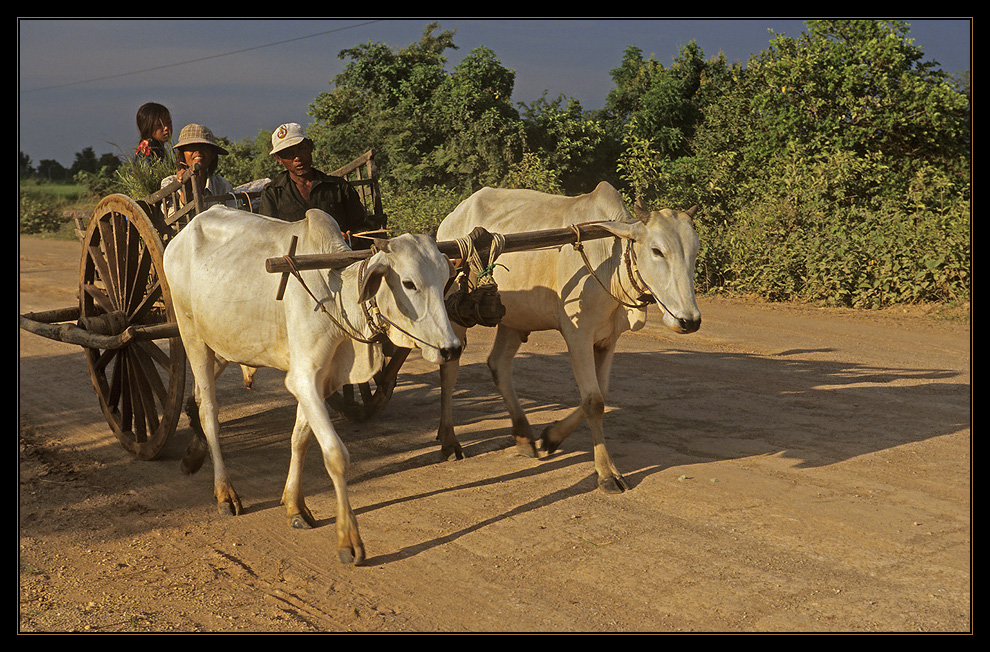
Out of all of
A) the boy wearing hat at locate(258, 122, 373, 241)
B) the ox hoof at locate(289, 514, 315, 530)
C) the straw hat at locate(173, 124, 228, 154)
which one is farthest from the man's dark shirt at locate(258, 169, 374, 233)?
the ox hoof at locate(289, 514, 315, 530)

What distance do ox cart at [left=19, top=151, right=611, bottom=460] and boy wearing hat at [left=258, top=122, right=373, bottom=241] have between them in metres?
0.24

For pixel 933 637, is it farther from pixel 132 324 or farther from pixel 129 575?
pixel 132 324

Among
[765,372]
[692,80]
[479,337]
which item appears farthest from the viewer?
[692,80]

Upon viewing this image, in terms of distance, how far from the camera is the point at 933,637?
352 cm

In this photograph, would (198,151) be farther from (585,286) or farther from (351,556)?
(351,556)

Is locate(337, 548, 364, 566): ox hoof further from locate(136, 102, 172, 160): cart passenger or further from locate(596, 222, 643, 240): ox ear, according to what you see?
locate(136, 102, 172, 160): cart passenger

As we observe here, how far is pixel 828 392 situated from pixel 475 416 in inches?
119

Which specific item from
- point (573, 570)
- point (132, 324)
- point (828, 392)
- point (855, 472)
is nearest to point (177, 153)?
point (132, 324)

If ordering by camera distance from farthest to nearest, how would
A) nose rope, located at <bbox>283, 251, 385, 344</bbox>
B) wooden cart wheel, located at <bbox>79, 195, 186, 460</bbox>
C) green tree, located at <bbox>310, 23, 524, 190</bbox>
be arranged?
green tree, located at <bbox>310, 23, 524, 190</bbox>, wooden cart wheel, located at <bbox>79, 195, 186, 460</bbox>, nose rope, located at <bbox>283, 251, 385, 344</bbox>

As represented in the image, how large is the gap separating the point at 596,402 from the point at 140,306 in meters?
3.07

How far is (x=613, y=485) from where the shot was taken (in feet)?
17.3

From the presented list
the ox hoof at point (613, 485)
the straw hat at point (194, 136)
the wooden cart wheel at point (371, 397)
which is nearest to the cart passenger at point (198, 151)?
the straw hat at point (194, 136)

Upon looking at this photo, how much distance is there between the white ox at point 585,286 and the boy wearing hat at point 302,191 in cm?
74

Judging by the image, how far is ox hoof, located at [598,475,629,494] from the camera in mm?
5258
